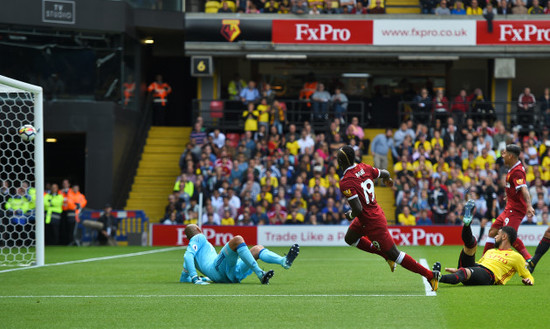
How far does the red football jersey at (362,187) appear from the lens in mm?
10961

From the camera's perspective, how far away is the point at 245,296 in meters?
10.9

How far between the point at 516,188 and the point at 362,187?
3.36 meters

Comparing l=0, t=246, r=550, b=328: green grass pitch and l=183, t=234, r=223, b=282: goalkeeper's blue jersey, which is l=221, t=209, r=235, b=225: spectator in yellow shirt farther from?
l=183, t=234, r=223, b=282: goalkeeper's blue jersey

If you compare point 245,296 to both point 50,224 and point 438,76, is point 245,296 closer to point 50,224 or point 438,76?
point 50,224

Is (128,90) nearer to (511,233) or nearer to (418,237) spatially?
(418,237)

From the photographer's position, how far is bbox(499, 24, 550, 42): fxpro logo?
2995 cm

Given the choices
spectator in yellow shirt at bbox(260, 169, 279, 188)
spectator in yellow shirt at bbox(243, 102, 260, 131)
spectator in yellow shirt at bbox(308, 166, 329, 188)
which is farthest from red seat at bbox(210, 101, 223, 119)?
spectator in yellow shirt at bbox(308, 166, 329, 188)

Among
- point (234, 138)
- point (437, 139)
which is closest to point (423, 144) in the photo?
point (437, 139)

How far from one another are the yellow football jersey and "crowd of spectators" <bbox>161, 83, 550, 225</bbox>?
12753 mm

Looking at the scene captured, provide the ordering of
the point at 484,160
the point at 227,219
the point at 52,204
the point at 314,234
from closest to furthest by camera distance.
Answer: the point at 314,234
the point at 227,219
the point at 52,204
the point at 484,160

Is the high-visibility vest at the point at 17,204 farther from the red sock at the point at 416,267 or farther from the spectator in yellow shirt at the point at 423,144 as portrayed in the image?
the red sock at the point at 416,267

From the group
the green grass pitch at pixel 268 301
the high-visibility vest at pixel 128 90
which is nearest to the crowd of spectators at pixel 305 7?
the high-visibility vest at pixel 128 90

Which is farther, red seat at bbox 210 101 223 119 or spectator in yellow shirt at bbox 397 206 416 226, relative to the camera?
red seat at bbox 210 101 223 119

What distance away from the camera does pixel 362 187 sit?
436 inches
